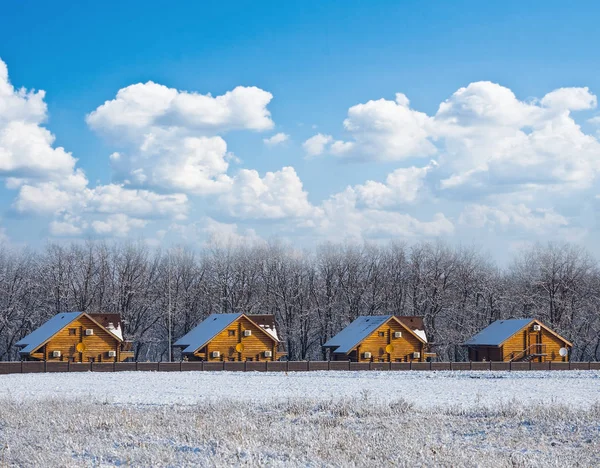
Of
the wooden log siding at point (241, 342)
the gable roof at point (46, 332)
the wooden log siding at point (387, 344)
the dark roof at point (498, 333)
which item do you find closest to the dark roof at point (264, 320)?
the wooden log siding at point (241, 342)

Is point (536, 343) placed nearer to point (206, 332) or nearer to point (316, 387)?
point (206, 332)

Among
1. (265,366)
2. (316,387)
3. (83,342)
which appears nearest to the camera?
(316,387)

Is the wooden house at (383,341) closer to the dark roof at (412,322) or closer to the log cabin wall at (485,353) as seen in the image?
the dark roof at (412,322)

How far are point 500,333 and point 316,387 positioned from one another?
35027mm

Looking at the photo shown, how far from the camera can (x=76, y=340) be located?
64.1 m

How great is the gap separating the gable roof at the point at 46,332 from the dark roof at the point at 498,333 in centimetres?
3743

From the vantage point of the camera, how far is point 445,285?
7912 cm

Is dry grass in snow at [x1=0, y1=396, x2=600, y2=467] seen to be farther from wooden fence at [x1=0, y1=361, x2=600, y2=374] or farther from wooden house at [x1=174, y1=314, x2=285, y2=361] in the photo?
wooden house at [x1=174, y1=314, x2=285, y2=361]

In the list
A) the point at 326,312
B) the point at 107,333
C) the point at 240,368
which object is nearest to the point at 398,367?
the point at 240,368

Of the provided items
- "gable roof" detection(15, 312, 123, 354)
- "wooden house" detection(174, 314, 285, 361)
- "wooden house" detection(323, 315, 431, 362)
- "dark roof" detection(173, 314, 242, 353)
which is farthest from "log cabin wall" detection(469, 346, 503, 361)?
"gable roof" detection(15, 312, 123, 354)

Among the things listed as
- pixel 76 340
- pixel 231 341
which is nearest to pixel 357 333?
pixel 231 341

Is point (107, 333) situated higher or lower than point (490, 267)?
lower

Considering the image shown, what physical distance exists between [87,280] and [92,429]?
61.5 meters

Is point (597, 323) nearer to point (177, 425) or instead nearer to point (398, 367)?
point (398, 367)
